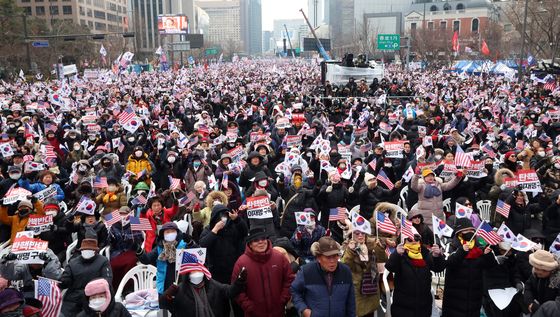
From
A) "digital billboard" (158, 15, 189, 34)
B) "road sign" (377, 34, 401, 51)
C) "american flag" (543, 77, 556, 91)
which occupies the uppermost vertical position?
"digital billboard" (158, 15, 189, 34)

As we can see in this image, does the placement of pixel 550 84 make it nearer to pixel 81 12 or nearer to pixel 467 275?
pixel 467 275

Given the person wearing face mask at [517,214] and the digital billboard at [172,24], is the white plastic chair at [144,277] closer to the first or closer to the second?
the person wearing face mask at [517,214]

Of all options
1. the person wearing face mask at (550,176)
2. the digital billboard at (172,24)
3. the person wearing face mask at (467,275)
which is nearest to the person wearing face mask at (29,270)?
the person wearing face mask at (467,275)

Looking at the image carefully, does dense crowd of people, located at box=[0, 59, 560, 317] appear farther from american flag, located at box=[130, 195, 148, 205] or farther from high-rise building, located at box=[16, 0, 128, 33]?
high-rise building, located at box=[16, 0, 128, 33]

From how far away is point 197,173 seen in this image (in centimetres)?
921

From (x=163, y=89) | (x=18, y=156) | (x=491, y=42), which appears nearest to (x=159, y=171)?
(x=18, y=156)

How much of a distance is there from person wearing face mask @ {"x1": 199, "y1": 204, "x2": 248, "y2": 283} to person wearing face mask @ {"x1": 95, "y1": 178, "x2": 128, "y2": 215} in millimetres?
2249

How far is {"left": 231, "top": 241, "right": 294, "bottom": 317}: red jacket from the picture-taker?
4664 mm

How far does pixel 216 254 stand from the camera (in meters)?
5.70

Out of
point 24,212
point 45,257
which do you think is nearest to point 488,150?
point 45,257

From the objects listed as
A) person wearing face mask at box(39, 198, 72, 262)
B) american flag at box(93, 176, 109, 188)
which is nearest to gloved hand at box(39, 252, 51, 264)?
person wearing face mask at box(39, 198, 72, 262)

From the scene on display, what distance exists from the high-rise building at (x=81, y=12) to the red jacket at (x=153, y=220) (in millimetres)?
73765

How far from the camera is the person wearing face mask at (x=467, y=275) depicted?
5.02 metres

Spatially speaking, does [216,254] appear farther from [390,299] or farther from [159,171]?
[159,171]
